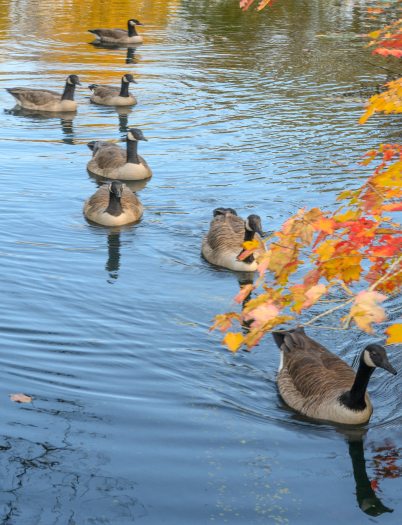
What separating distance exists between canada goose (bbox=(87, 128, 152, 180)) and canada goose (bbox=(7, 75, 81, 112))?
462cm

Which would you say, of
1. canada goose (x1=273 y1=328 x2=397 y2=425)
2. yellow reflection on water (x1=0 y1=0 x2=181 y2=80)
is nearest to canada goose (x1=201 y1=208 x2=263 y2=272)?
canada goose (x1=273 y1=328 x2=397 y2=425)

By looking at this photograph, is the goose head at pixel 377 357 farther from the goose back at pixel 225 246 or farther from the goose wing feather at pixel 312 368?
the goose back at pixel 225 246

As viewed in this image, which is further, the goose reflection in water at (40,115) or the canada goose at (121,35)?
the canada goose at (121,35)

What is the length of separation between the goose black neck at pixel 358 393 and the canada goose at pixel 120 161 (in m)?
11.0

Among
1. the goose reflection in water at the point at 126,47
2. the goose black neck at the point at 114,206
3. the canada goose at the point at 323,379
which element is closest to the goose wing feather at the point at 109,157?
the goose black neck at the point at 114,206

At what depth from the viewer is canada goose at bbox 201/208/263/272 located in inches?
663

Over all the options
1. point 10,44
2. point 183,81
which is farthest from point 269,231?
point 10,44

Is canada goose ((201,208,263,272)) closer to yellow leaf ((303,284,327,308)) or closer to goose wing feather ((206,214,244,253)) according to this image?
goose wing feather ((206,214,244,253))

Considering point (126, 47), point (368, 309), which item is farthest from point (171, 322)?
point (126, 47)

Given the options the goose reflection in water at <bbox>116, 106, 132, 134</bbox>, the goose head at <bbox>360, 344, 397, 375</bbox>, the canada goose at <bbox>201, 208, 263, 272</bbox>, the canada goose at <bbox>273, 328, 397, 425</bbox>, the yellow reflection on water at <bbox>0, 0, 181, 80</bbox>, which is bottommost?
the yellow reflection on water at <bbox>0, 0, 181, 80</bbox>

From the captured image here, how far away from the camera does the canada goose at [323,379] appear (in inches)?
456

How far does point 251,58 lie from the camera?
3384cm

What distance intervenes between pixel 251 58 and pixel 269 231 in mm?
16719

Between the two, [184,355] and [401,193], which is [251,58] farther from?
[401,193]
